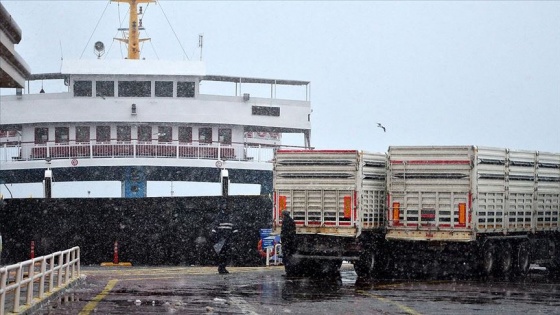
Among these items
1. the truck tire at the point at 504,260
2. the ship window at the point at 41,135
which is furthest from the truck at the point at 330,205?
the ship window at the point at 41,135

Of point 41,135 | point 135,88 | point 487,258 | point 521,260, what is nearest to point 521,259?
point 521,260

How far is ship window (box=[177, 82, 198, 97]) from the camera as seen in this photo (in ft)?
157

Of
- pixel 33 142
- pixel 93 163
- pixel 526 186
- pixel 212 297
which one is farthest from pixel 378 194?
pixel 33 142

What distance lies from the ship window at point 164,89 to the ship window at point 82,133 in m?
4.03

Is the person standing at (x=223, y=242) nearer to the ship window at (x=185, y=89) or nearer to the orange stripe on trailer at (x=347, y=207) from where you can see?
the orange stripe on trailer at (x=347, y=207)

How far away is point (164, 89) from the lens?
47938 mm

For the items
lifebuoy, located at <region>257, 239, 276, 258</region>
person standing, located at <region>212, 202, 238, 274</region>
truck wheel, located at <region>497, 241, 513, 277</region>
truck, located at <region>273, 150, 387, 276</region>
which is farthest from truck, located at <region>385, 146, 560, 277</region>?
lifebuoy, located at <region>257, 239, 276, 258</region>

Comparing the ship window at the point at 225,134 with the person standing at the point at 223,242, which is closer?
the person standing at the point at 223,242

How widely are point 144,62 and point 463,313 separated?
34.6 metres

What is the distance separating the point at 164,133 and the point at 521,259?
26.1 metres

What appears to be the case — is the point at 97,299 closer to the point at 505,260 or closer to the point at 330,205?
the point at 330,205

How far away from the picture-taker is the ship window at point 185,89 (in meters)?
48.0

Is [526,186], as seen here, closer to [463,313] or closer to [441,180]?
[441,180]

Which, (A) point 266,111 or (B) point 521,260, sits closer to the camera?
(B) point 521,260
